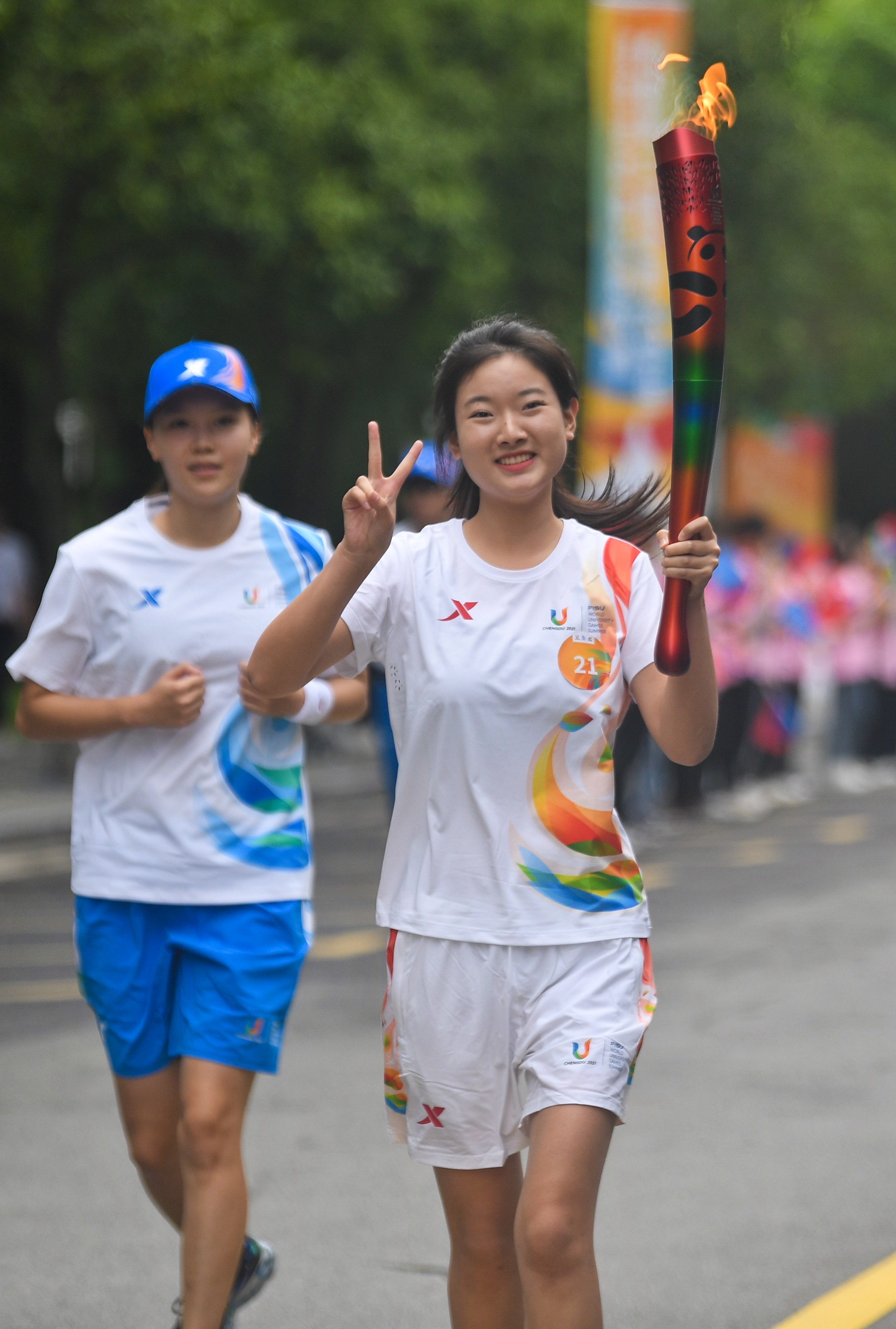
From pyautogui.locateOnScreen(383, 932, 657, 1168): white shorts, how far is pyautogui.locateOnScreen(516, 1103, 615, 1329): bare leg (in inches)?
2.3

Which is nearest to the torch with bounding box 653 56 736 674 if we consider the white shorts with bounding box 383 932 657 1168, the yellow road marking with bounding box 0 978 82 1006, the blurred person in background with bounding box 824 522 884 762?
the white shorts with bounding box 383 932 657 1168

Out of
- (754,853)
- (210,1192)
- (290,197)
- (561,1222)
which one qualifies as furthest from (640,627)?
(290,197)

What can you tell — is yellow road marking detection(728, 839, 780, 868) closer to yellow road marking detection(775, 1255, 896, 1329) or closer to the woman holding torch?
yellow road marking detection(775, 1255, 896, 1329)

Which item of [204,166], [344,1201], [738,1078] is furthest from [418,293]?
[344,1201]

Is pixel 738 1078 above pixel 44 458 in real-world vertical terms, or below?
below

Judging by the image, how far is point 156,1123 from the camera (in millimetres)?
3855

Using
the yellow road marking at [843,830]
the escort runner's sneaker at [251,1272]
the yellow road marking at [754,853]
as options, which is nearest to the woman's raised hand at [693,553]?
the escort runner's sneaker at [251,1272]

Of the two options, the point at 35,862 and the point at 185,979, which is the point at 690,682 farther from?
the point at 35,862

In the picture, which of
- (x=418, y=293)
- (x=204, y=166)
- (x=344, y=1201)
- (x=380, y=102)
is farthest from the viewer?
(x=418, y=293)

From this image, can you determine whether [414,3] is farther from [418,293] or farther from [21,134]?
[21,134]

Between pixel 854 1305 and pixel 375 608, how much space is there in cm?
195

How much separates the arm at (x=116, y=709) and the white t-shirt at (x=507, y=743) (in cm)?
72

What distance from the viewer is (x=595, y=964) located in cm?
312

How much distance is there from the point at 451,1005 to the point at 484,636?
582 mm
